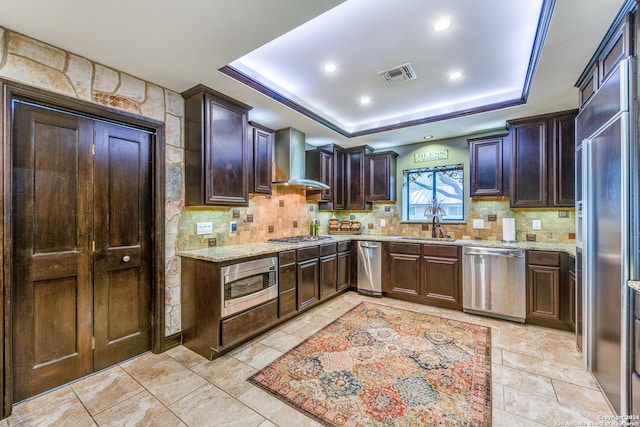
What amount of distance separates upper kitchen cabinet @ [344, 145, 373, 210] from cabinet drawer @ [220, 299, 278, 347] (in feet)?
7.95

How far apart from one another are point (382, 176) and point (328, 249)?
1645 millimetres

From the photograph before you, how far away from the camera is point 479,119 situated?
3.43 m

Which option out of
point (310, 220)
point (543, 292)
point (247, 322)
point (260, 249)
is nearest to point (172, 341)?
point (247, 322)

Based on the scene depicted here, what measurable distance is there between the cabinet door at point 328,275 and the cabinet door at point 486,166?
7.04ft

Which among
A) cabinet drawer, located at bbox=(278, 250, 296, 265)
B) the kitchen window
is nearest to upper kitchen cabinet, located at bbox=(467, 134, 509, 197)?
the kitchen window

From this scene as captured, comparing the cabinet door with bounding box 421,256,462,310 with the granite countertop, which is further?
the cabinet door with bounding box 421,256,462,310

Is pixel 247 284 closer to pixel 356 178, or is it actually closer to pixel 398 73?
pixel 398 73

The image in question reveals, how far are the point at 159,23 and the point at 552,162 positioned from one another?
161 inches

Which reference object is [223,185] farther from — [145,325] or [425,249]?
[425,249]

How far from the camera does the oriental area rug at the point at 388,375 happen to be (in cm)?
174

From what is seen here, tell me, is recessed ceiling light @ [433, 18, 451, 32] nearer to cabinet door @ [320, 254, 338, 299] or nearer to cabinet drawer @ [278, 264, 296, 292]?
cabinet drawer @ [278, 264, 296, 292]

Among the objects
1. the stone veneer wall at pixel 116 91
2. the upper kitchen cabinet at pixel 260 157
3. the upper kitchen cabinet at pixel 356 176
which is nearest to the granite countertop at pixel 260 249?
the stone veneer wall at pixel 116 91

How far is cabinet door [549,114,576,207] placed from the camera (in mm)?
3145

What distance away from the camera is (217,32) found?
184 cm
